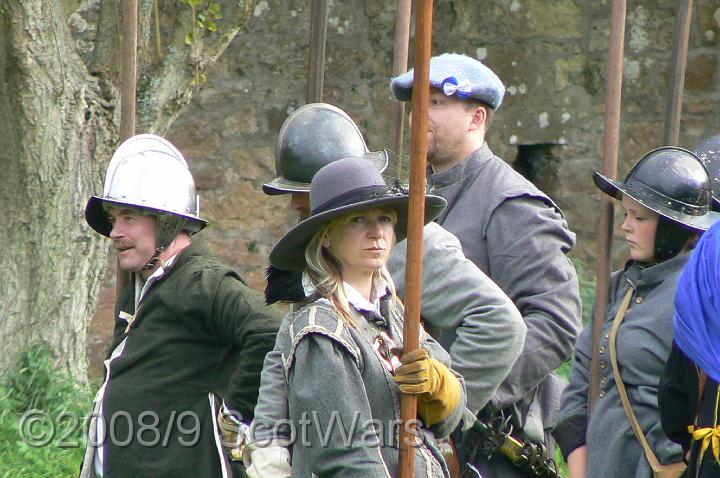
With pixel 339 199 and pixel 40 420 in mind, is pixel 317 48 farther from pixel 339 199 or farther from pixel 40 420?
pixel 40 420

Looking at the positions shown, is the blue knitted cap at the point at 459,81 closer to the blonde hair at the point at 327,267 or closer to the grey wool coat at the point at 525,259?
the grey wool coat at the point at 525,259

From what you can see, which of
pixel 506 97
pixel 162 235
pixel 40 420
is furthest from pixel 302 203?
pixel 506 97

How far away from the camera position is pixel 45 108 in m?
4.93

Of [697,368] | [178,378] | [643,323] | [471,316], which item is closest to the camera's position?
[697,368]

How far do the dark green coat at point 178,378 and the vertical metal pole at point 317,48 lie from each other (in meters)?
0.72

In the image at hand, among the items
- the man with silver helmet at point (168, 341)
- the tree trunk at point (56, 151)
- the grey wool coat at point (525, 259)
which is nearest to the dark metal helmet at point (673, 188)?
the grey wool coat at point (525, 259)

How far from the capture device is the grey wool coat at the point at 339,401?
273 cm

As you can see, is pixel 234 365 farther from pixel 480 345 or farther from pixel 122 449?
pixel 480 345

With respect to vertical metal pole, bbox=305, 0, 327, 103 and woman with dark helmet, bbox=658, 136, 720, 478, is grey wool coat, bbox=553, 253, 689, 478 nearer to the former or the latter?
woman with dark helmet, bbox=658, 136, 720, 478

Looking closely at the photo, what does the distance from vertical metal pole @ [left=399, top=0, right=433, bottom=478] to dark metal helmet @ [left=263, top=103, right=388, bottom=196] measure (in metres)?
0.73

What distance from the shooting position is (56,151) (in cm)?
→ 502

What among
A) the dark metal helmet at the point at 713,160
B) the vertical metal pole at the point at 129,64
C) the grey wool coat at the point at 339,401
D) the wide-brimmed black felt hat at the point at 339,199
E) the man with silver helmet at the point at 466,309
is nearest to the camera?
the grey wool coat at the point at 339,401

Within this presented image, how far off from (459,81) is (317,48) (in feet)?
1.72

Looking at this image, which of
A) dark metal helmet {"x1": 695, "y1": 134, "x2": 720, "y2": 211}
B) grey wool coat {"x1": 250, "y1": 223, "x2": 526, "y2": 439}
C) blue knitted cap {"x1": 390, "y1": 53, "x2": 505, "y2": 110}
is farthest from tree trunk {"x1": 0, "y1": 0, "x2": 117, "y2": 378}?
dark metal helmet {"x1": 695, "y1": 134, "x2": 720, "y2": 211}
